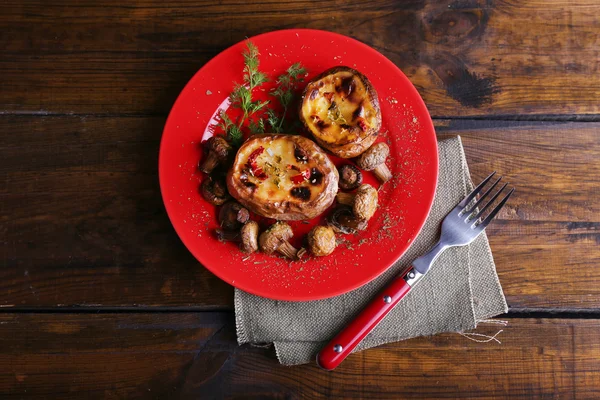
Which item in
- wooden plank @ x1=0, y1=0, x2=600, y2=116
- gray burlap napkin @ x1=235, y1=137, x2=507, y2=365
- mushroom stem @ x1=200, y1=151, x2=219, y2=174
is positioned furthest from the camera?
wooden plank @ x1=0, y1=0, x2=600, y2=116

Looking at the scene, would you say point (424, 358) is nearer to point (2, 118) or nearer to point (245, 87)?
point (245, 87)

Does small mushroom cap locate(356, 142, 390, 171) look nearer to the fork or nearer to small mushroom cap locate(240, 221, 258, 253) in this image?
the fork

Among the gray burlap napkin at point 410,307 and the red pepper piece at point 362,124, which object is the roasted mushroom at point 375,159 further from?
the gray burlap napkin at point 410,307

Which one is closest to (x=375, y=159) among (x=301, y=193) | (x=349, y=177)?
(x=349, y=177)

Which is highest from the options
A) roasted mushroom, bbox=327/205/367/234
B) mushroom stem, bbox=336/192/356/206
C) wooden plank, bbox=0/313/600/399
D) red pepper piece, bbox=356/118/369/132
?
red pepper piece, bbox=356/118/369/132

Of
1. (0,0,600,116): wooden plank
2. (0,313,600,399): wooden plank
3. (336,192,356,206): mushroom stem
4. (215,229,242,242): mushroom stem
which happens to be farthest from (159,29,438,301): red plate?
(0,313,600,399): wooden plank

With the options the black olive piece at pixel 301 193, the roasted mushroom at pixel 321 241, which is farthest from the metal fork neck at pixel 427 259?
the black olive piece at pixel 301 193

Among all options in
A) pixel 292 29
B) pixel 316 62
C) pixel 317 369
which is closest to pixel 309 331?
pixel 317 369
